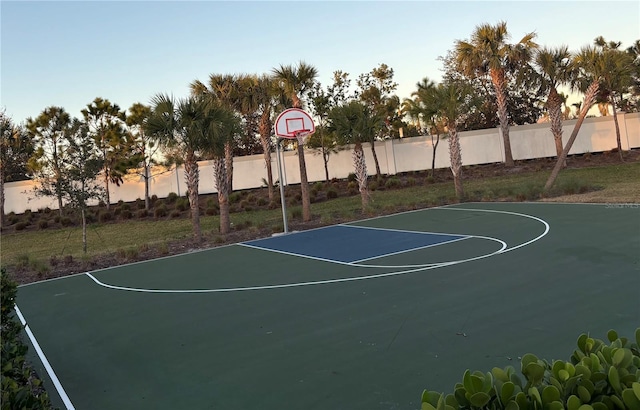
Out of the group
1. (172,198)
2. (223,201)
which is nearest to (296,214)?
(223,201)

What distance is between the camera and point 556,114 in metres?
25.2

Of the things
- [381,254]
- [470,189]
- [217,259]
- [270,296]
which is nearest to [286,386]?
[270,296]

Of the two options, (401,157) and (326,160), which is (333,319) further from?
(401,157)

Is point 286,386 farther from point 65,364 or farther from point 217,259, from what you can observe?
point 217,259

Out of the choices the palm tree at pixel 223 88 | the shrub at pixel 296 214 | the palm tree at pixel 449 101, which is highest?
the palm tree at pixel 223 88

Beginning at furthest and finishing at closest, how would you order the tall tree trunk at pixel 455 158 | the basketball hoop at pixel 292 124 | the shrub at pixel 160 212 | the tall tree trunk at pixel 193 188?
the shrub at pixel 160 212 < the tall tree trunk at pixel 455 158 < the basketball hoop at pixel 292 124 < the tall tree trunk at pixel 193 188

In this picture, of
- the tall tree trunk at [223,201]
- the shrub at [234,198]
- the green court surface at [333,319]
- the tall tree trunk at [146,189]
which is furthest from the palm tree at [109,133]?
the green court surface at [333,319]

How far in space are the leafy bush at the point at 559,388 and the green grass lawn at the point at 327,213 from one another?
44.0 ft

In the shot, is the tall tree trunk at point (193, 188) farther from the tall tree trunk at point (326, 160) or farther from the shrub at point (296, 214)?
the tall tree trunk at point (326, 160)

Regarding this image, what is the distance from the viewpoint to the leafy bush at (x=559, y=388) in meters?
1.77

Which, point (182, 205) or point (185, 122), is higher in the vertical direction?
point (185, 122)

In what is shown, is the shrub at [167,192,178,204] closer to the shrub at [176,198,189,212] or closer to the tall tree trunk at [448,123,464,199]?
the shrub at [176,198,189,212]

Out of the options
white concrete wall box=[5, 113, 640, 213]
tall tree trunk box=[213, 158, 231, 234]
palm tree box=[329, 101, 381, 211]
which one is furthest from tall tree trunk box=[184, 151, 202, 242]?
white concrete wall box=[5, 113, 640, 213]

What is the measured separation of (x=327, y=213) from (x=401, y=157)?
409 inches
